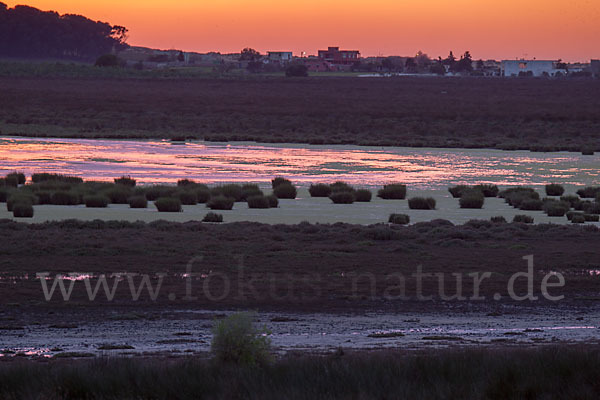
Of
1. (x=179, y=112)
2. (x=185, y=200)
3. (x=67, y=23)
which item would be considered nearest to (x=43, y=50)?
(x=67, y=23)

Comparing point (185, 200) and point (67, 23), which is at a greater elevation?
point (67, 23)

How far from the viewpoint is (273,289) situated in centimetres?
1516

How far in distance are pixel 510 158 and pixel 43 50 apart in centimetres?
15382

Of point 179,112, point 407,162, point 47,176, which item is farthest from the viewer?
A: point 179,112

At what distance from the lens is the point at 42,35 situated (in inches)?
7283

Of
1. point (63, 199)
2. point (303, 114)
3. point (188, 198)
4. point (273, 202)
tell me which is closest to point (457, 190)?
point (273, 202)

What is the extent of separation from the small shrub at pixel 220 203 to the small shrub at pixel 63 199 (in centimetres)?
376

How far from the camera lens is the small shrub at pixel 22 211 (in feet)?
77.4

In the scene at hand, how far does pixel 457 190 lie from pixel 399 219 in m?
7.60

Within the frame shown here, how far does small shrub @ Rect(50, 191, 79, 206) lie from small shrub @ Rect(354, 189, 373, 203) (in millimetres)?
8409

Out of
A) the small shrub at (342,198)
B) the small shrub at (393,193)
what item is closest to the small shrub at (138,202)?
the small shrub at (342,198)

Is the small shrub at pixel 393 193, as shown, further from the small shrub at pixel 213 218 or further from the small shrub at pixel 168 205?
the small shrub at pixel 213 218

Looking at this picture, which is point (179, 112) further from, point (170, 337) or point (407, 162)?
point (170, 337)

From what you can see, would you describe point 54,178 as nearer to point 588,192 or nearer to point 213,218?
point 213,218
